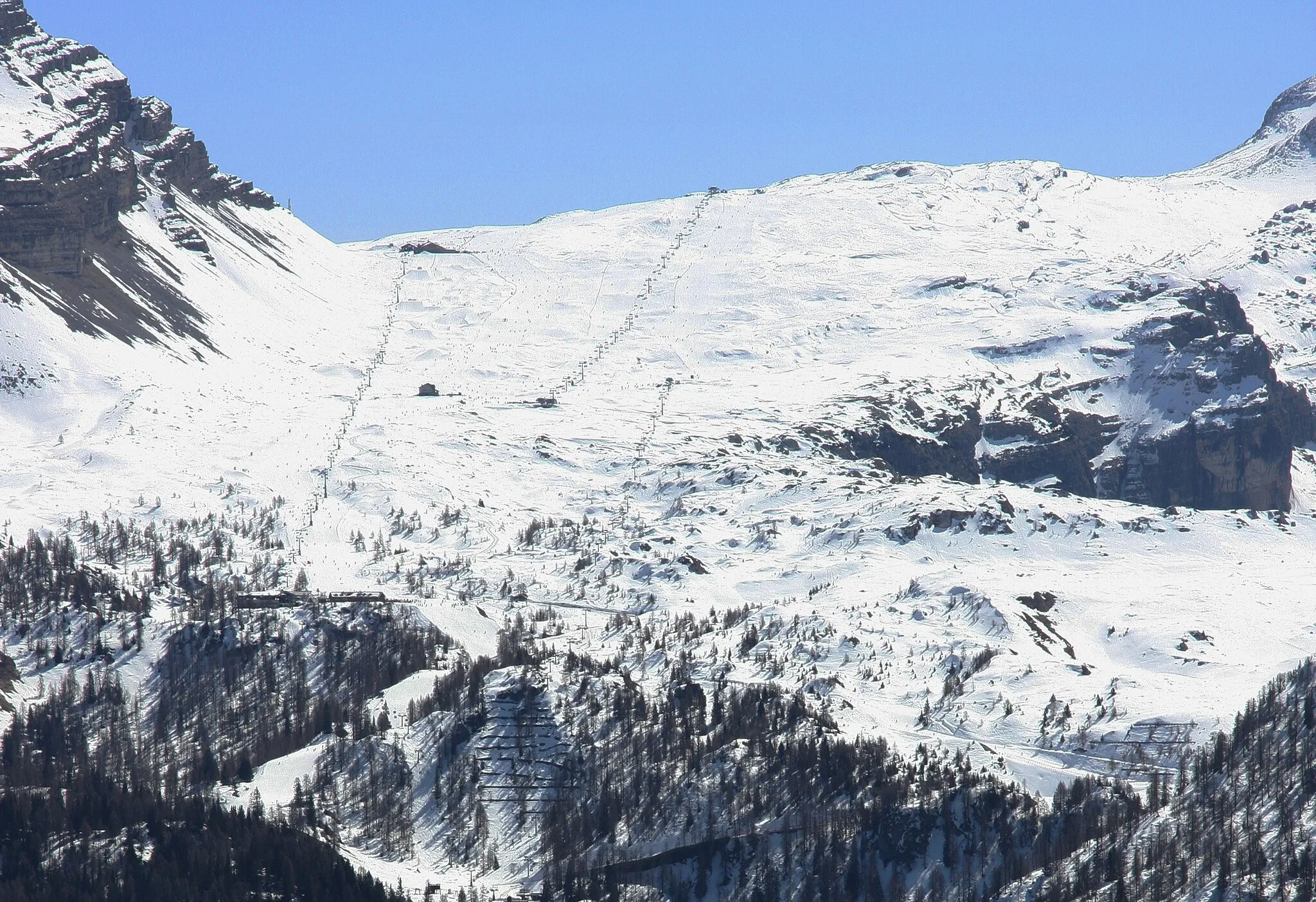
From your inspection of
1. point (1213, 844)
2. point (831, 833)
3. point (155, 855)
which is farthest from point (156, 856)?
point (1213, 844)

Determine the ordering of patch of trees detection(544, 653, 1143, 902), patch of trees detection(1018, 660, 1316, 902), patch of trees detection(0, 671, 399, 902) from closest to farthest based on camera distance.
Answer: patch of trees detection(1018, 660, 1316, 902) < patch of trees detection(0, 671, 399, 902) < patch of trees detection(544, 653, 1143, 902)

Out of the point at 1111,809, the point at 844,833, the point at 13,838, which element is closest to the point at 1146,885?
the point at 1111,809

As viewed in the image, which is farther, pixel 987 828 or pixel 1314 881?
pixel 987 828

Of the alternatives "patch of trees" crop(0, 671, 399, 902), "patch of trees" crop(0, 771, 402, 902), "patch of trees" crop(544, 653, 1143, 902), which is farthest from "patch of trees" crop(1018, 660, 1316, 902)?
"patch of trees" crop(0, 671, 399, 902)

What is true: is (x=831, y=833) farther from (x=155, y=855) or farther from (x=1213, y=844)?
(x=155, y=855)

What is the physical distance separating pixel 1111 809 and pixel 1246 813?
12.5m

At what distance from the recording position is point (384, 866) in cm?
19125

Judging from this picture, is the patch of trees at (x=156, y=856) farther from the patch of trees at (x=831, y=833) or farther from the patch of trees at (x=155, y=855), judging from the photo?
the patch of trees at (x=831, y=833)

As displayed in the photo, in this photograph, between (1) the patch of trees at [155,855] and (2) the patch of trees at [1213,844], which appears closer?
(2) the patch of trees at [1213,844]

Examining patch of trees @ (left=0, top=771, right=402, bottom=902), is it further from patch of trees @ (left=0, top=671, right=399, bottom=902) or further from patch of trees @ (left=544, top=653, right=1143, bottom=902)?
patch of trees @ (left=544, top=653, right=1143, bottom=902)

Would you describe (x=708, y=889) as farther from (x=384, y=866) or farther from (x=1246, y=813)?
(x=1246, y=813)

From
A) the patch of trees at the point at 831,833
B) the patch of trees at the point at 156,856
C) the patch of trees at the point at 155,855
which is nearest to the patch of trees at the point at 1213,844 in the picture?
the patch of trees at the point at 831,833

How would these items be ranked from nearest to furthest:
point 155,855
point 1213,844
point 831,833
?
point 1213,844
point 155,855
point 831,833

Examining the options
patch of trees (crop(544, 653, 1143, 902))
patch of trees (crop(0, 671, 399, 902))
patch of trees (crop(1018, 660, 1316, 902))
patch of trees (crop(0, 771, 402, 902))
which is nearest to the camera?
patch of trees (crop(1018, 660, 1316, 902))
